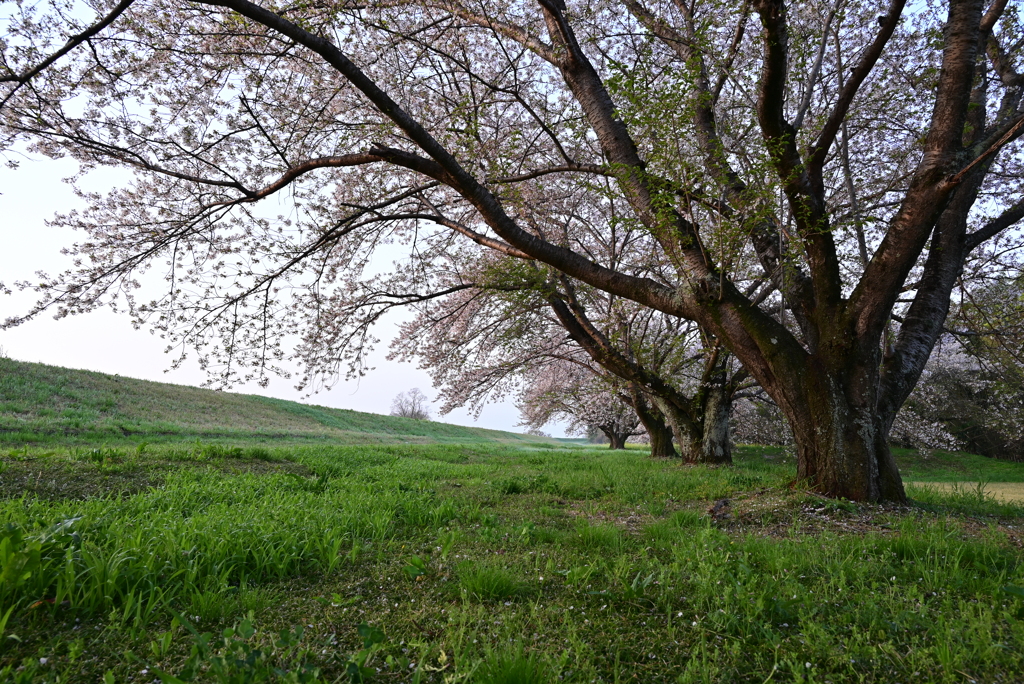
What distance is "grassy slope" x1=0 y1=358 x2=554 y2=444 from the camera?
42.3 ft

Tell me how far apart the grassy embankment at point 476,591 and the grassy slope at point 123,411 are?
Answer: 10.4 metres

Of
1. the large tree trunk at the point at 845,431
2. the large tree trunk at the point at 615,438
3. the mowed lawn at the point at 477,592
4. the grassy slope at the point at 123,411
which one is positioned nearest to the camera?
the mowed lawn at the point at 477,592

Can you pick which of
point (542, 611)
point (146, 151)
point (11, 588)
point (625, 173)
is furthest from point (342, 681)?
point (146, 151)

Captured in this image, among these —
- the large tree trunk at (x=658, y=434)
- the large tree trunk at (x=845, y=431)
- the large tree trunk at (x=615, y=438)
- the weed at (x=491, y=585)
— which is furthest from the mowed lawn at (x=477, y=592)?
the large tree trunk at (x=615, y=438)

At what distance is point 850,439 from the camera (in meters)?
5.54

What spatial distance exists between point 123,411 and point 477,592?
19210 mm

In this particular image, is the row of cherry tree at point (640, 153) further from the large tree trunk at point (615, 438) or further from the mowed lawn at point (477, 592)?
the large tree trunk at point (615, 438)

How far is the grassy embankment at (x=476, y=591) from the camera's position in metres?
2.06

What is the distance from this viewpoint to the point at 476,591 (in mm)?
2799

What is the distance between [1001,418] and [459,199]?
19843mm

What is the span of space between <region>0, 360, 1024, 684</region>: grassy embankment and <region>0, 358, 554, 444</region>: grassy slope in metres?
10.4

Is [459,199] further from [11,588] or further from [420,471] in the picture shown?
[11,588]

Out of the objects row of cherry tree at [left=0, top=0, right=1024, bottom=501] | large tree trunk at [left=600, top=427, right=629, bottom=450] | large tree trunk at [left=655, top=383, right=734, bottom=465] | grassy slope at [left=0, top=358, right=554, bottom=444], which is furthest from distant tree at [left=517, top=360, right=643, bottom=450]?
grassy slope at [left=0, top=358, right=554, bottom=444]

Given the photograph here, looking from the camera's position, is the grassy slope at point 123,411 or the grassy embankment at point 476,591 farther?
the grassy slope at point 123,411
